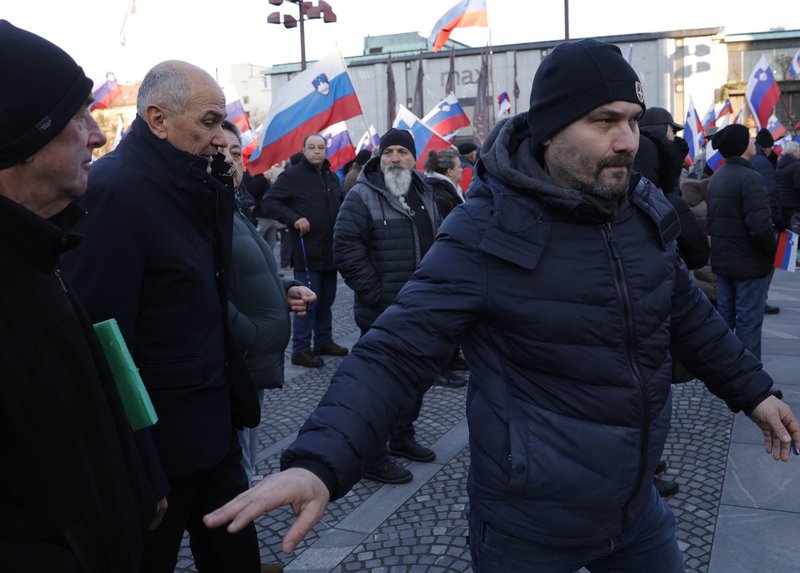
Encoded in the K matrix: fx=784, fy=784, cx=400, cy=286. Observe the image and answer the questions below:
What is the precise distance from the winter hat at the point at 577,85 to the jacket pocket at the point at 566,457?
2.27 ft

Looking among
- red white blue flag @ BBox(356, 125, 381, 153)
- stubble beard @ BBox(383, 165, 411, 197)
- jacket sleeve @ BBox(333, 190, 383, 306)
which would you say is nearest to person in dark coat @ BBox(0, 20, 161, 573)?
jacket sleeve @ BBox(333, 190, 383, 306)

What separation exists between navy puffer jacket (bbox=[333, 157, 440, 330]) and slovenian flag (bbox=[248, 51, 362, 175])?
7.64ft

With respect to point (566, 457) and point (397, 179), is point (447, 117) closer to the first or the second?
point (397, 179)

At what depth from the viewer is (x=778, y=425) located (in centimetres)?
205

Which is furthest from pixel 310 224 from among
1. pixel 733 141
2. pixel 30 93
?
pixel 30 93

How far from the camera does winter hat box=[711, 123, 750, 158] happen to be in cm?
544

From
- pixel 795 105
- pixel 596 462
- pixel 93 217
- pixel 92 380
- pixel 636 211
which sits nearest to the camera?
pixel 92 380

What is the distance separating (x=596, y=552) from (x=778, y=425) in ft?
2.00

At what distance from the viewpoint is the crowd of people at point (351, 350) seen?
1.39 m

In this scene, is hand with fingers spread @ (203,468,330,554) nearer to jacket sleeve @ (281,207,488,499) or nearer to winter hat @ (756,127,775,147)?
jacket sleeve @ (281,207,488,499)

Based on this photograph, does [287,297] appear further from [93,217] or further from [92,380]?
[92,380]

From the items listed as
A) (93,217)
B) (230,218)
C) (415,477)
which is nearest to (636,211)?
(230,218)

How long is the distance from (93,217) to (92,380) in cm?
82

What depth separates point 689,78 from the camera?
1635 inches
